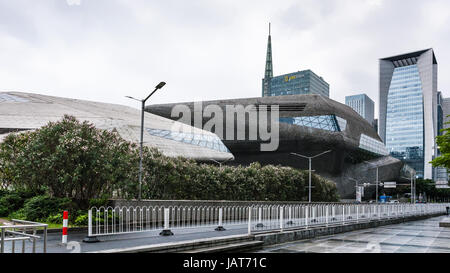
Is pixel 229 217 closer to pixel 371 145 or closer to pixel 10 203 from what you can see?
pixel 10 203

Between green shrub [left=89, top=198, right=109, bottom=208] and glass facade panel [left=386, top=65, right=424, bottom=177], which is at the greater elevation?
glass facade panel [left=386, top=65, right=424, bottom=177]

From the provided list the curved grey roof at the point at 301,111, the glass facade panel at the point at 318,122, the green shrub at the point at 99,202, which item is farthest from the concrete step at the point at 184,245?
the glass facade panel at the point at 318,122

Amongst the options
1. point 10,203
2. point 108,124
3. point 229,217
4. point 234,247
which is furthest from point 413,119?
point 234,247

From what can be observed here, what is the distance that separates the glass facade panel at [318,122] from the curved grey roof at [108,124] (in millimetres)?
15599

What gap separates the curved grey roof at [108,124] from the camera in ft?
158

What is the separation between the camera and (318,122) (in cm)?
7475

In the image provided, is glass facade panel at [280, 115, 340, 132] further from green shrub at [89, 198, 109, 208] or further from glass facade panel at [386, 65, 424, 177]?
glass facade panel at [386, 65, 424, 177]

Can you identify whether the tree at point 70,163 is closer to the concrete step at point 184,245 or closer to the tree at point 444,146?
the concrete step at point 184,245

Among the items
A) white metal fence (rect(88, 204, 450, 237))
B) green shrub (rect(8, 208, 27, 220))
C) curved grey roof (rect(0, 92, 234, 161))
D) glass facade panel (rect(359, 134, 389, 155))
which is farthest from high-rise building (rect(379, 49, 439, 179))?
green shrub (rect(8, 208, 27, 220))

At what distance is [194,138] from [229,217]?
140 feet

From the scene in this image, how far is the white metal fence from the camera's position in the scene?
50.3 feet
